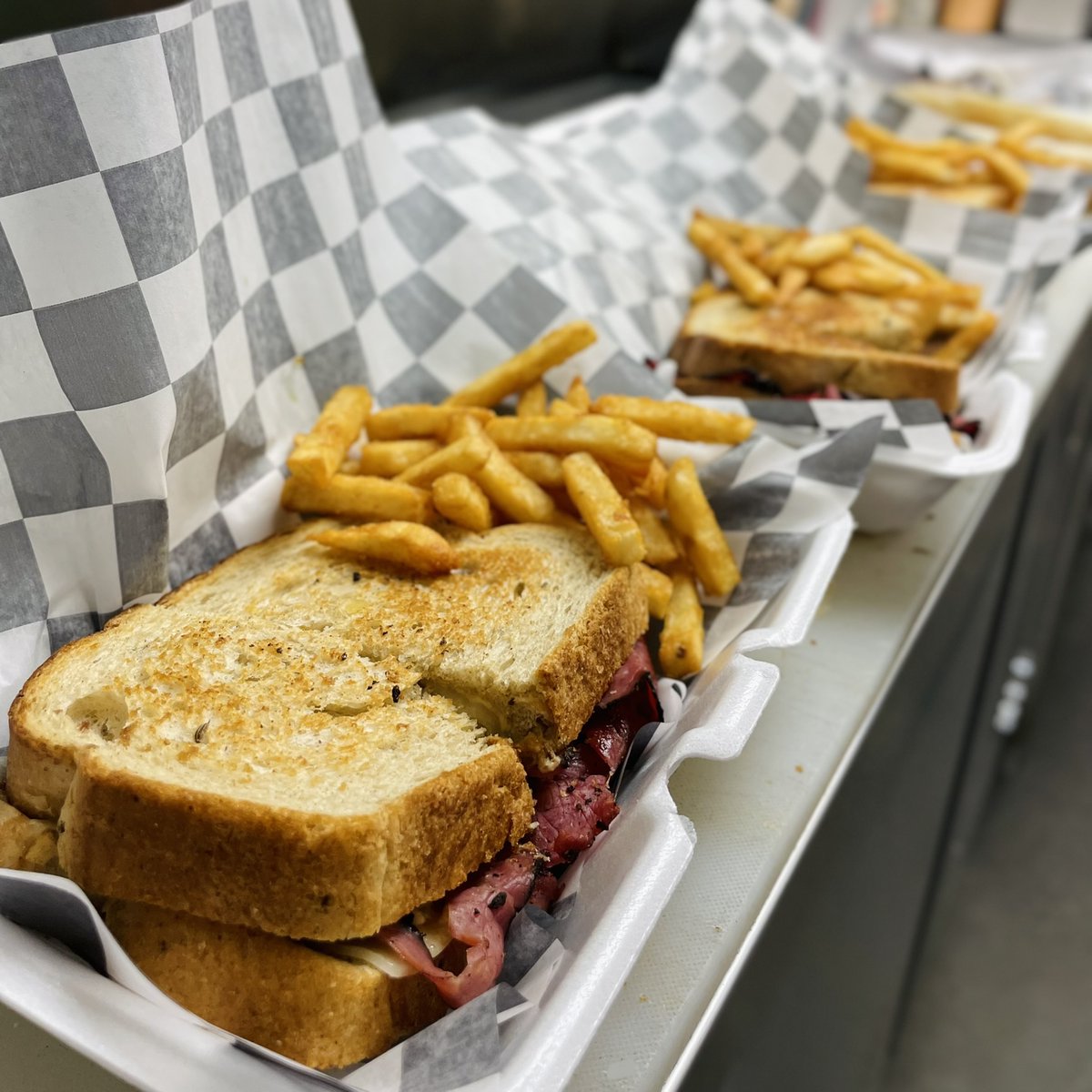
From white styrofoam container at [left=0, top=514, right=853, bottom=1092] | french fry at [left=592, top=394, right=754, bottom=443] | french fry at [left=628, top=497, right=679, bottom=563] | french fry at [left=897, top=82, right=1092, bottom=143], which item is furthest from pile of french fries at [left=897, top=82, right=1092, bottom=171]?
white styrofoam container at [left=0, top=514, right=853, bottom=1092]

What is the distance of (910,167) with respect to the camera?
2.83 metres

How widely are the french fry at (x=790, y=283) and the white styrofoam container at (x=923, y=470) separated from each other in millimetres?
599

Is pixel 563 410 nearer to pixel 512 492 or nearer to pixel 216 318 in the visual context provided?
pixel 512 492

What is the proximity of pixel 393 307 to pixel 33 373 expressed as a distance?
2.48 ft

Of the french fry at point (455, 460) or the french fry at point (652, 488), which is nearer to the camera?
the french fry at point (455, 460)

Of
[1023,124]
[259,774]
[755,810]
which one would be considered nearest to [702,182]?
[1023,124]

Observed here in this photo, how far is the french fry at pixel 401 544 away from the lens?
130 cm

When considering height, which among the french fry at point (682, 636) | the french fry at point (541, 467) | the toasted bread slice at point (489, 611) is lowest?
the french fry at point (682, 636)

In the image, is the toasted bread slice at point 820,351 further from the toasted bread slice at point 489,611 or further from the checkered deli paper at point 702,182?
the toasted bread slice at point 489,611

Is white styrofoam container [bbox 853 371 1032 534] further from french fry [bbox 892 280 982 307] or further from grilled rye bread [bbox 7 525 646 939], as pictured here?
grilled rye bread [bbox 7 525 646 939]

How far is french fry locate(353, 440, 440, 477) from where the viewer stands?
1487 millimetres

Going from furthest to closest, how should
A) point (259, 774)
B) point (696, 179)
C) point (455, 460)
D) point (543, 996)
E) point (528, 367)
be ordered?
point (696, 179)
point (528, 367)
point (455, 460)
point (259, 774)
point (543, 996)

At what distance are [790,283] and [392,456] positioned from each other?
4.06ft

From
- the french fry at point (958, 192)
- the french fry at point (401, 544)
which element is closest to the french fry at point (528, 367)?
the french fry at point (401, 544)
